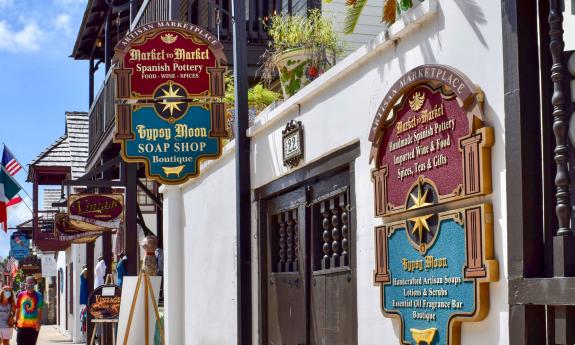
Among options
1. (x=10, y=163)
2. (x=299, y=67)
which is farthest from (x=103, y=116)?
(x=10, y=163)

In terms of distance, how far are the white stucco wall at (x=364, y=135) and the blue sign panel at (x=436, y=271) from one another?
84 mm

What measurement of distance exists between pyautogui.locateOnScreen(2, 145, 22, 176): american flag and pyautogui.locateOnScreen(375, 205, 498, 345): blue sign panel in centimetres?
2775

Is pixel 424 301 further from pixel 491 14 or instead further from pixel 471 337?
pixel 491 14

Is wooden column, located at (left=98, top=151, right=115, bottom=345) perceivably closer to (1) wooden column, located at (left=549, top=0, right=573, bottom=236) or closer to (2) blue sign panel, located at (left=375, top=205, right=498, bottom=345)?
(2) blue sign panel, located at (left=375, top=205, right=498, bottom=345)

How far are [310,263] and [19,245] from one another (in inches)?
1768

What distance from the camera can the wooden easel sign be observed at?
12156 mm

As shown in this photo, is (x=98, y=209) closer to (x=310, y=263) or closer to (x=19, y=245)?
(x=310, y=263)

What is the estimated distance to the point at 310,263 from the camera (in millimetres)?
9016

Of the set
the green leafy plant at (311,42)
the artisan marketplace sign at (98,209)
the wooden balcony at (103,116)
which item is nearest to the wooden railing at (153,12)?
the wooden balcony at (103,116)

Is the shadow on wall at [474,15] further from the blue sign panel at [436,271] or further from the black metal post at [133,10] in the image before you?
the black metal post at [133,10]

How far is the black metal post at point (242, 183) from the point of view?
10.5 m

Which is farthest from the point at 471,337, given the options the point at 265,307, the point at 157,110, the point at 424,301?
the point at 157,110

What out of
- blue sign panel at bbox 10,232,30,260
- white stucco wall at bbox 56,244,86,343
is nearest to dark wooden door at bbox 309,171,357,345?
white stucco wall at bbox 56,244,86,343

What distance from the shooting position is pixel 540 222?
17.7ft
